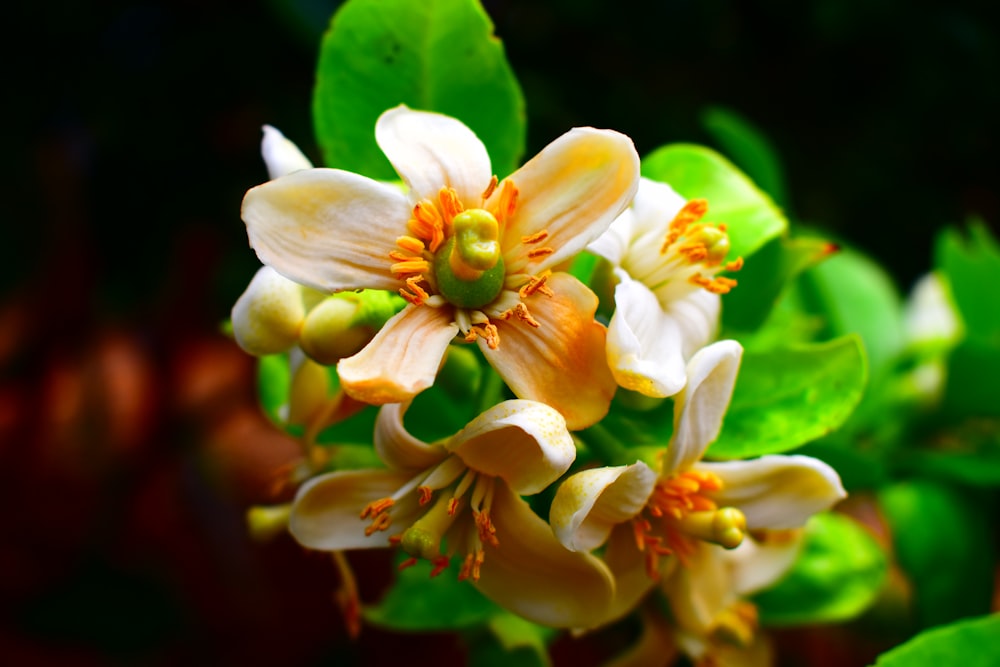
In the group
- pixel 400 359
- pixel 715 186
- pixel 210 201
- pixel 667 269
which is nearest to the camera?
pixel 400 359

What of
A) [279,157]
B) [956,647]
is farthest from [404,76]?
[956,647]

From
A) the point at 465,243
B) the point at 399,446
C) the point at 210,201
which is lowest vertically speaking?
the point at 210,201

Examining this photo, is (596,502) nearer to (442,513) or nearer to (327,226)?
(442,513)

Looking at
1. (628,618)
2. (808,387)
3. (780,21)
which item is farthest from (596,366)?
(780,21)

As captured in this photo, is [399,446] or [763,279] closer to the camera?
[399,446]

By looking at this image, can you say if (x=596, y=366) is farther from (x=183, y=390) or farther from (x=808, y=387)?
(x=183, y=390)

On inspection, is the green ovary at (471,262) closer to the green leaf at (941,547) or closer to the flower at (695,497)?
the flower at (695,497)

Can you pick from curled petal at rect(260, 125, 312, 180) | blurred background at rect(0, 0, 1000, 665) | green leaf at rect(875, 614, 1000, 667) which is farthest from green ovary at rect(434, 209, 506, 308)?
blurred background at rect(0, 0, 1000, 665)
